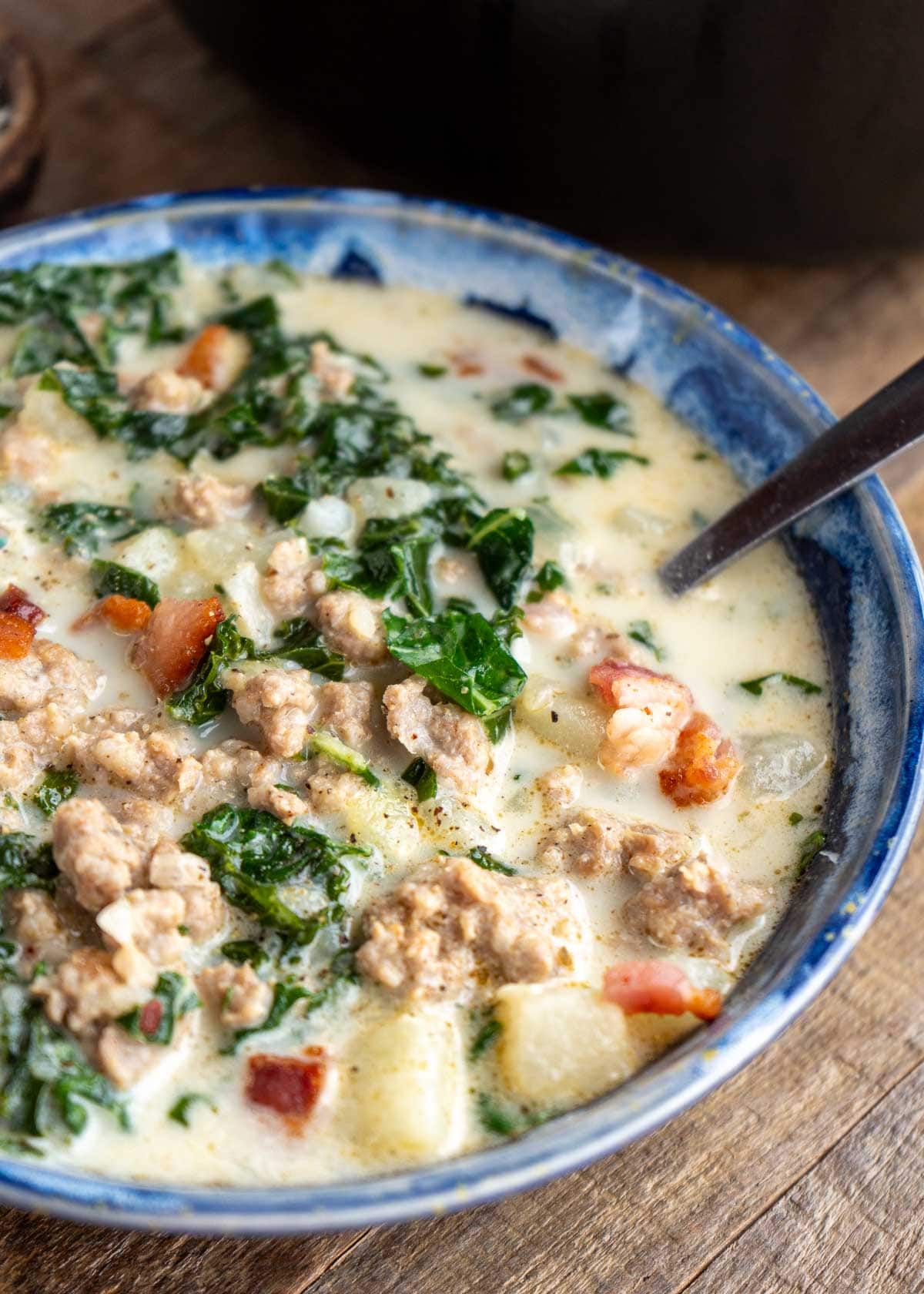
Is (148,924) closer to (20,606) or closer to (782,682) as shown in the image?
(20,606)

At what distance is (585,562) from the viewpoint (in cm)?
493

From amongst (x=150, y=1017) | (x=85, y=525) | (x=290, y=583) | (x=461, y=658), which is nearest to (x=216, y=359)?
(x=85, y=525)

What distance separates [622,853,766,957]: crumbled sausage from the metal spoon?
1265mm

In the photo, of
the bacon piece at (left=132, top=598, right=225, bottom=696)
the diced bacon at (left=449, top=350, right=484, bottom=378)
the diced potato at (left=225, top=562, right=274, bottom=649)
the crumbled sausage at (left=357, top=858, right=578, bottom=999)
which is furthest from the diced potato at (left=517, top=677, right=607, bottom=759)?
the diced bacon at (left=449, top=350, right=484, bottom=378)

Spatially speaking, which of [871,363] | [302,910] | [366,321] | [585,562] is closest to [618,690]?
[585,562]

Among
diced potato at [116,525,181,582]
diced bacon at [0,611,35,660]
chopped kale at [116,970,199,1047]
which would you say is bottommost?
diced bacon at [0,611,35,660]

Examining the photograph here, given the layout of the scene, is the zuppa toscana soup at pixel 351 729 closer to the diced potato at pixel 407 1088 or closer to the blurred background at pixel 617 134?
the diced potato at pixel 407 1088

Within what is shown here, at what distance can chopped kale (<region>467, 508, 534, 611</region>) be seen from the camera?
475cm

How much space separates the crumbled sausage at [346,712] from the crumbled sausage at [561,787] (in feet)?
1.82

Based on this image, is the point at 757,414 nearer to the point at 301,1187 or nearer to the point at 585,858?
the point at 585,858

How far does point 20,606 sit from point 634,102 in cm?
295

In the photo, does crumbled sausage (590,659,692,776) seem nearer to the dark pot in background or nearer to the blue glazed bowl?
the blue glazed bowl

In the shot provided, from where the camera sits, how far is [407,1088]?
349cm

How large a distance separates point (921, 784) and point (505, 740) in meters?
1.23
